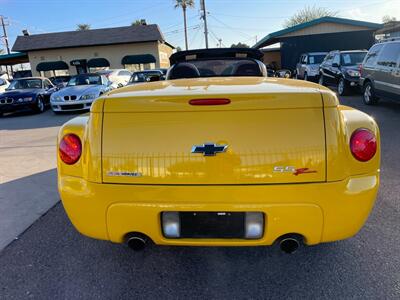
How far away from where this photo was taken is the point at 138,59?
34.7 metres

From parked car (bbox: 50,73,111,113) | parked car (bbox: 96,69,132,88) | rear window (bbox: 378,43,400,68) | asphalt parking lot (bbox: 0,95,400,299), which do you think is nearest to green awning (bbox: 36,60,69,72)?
parked car (bbox: 96,69,132,88)

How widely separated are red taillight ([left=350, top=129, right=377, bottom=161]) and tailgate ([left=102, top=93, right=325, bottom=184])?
0.28 metres

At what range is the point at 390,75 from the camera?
28.6ft

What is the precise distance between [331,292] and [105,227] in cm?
154

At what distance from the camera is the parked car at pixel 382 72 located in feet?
28.1

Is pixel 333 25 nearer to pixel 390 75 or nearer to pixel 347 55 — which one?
pixel 347 55

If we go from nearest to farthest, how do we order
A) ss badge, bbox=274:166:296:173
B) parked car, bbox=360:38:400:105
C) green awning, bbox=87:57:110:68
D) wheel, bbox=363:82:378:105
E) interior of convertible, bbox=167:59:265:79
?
ss badge, bbox=274:166:296:173, interior of convertible, bbox=167:59:265:79, parked car, bbox=360:38:400:105, wheel, bbox=363:82:378:105, green awning, bbox=87:57:110:68

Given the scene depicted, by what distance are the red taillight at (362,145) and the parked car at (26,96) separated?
13.2m

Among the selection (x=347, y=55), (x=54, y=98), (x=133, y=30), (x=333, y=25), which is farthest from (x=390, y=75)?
(x=133, y=30)

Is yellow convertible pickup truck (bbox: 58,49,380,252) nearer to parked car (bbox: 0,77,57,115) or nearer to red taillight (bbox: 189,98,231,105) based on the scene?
red taillight (bbox: 189,98,231,105)

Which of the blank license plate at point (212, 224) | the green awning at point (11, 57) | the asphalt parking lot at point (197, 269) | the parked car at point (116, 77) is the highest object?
the green awning at point (11, 57)

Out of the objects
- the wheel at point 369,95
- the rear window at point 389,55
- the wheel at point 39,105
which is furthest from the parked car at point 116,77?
the rear window at point 389,55

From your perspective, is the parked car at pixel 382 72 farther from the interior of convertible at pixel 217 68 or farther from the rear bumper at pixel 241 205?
the rear bumper at pixel 241 205

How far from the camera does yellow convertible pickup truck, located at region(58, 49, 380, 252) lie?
84.0 inches
